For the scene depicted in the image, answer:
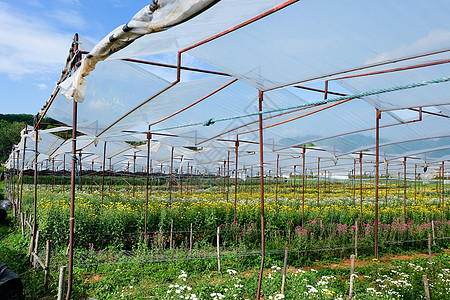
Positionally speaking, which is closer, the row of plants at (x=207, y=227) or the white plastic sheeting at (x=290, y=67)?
the white plastic sheeting at (x=290, y=67)

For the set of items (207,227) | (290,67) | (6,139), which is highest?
(6,139)

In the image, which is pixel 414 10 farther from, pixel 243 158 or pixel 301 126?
pixel 243 158

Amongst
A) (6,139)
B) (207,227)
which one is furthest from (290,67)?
(6,139)

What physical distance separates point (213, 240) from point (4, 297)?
5341 mm

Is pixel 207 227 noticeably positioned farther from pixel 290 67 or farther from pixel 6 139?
pixel 6 139

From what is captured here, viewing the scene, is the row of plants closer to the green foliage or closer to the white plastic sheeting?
the white plastic sheeting

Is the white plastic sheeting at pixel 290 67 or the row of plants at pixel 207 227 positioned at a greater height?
the white plastic sheeting at pixel 290 67

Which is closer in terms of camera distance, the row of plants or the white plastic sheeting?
the white plastic sheeting

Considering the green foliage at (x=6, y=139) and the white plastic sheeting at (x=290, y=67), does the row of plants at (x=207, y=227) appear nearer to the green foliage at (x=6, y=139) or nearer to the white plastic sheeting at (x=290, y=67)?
the white plastic sheeting at (x=290, y=67)

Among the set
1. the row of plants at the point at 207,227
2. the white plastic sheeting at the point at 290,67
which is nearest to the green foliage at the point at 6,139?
the row of plants at the point at 207,227

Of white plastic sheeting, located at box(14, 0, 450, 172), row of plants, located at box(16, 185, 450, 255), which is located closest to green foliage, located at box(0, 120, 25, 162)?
row of plants, located at box(16, 185, 450, 255)

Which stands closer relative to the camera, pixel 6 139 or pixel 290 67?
pixel 290 67

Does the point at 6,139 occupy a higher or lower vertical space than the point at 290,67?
higher

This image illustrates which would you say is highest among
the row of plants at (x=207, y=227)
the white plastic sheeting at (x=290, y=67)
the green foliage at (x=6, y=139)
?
the green foliage at (x=6, y=139)
